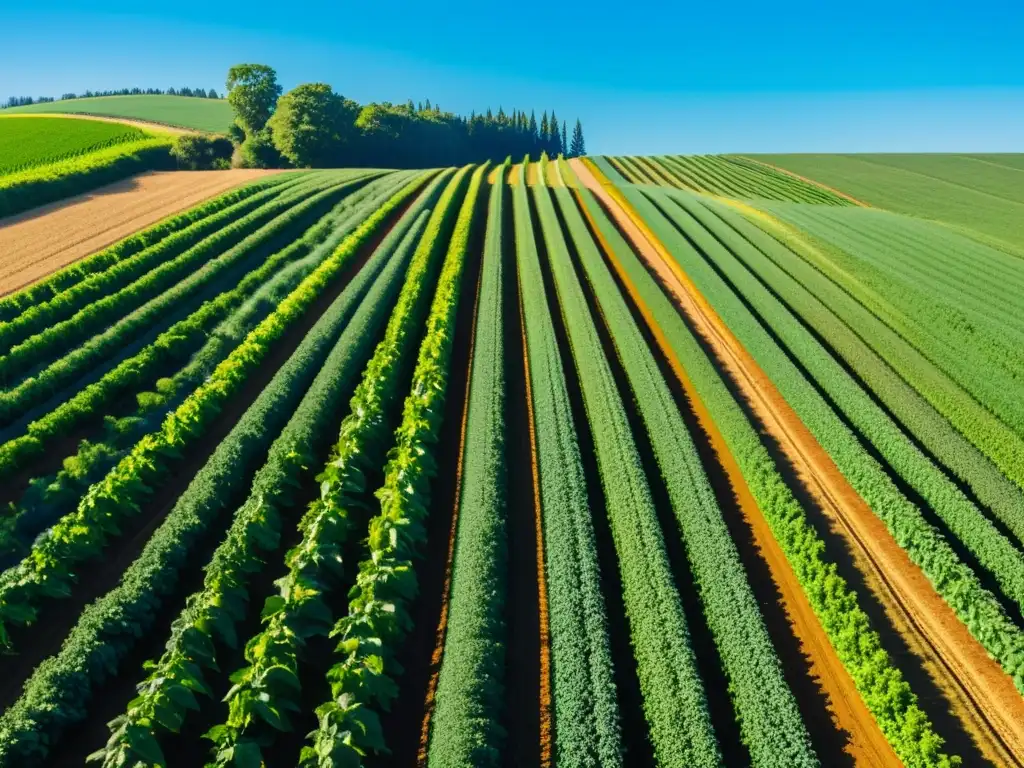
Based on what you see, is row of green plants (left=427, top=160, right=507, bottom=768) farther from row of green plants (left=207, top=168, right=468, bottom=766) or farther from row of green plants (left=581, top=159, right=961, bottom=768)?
row of green plants (left=581, top=159, right=961, bottom=768)

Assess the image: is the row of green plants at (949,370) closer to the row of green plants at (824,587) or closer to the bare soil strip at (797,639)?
the row of green plants at (824,587)

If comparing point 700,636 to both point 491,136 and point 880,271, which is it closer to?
point 880,271

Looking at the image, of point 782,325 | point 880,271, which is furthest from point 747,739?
point 880,271

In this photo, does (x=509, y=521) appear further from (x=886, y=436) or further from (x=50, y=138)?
(x=50, y=138)

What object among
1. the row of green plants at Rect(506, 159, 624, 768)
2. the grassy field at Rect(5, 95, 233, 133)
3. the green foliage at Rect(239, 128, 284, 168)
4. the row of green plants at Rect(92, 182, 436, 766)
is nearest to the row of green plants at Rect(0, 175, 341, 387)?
the row of green plants at Rect(92, 182, 436, 766)

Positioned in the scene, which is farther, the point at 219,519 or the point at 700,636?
the point at 219,519

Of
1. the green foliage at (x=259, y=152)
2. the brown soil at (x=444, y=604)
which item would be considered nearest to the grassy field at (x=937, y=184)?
the brown soil at (x=444, y=604)
